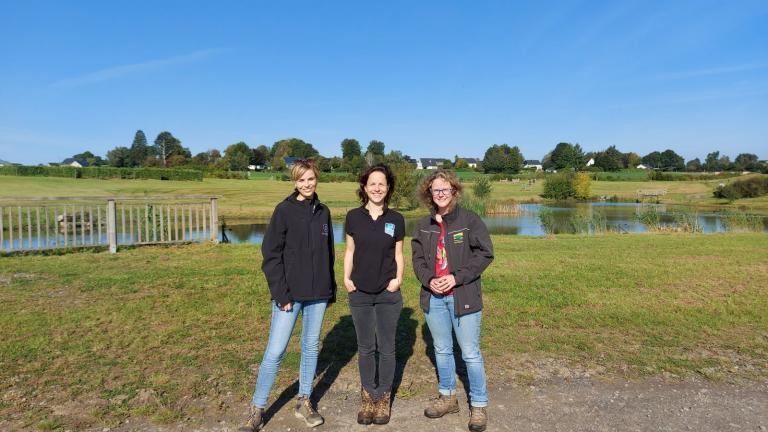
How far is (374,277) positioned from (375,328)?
446mm

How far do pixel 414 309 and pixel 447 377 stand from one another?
294cm

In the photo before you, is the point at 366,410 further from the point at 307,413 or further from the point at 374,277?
the point at 374,277

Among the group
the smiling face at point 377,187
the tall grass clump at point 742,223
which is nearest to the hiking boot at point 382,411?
the smiling face at point 377,187

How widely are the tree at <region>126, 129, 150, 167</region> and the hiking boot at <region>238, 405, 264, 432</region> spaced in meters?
115

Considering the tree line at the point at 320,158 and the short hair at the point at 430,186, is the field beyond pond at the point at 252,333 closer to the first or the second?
the short hair at the point at 430,186

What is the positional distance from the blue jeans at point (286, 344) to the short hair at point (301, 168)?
3.04 feet

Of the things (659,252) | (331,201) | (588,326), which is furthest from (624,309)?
(331,201)

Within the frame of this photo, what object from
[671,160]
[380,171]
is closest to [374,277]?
[380,171]

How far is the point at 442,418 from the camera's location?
3771 mm

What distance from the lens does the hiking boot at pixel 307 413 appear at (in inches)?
143

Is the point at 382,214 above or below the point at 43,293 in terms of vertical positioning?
above

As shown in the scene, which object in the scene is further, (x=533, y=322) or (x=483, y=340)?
(x=533, y=322)

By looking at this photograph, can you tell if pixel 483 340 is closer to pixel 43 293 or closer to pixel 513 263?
pixel 513 263

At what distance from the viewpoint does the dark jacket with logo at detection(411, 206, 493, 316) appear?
11.8 ft
